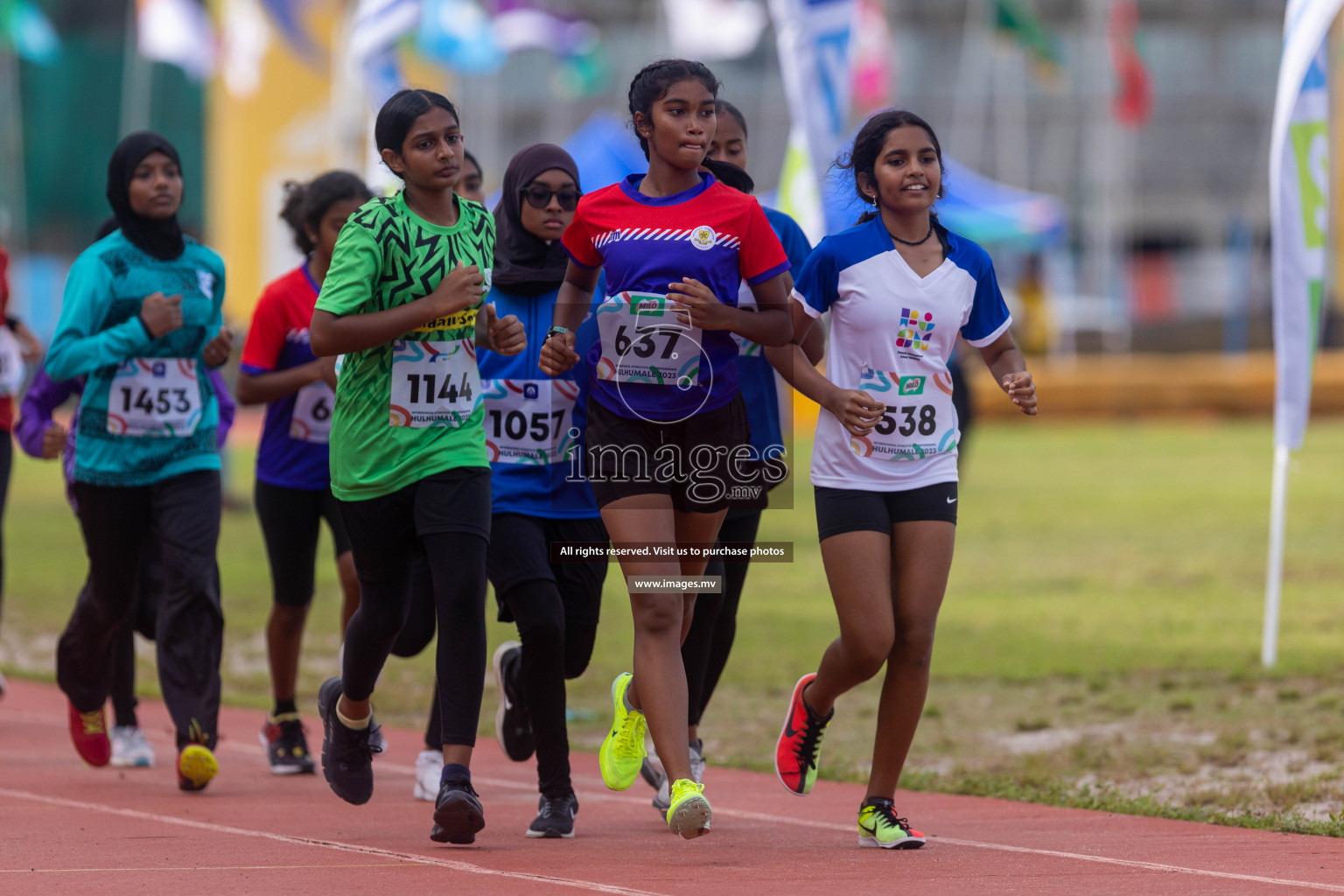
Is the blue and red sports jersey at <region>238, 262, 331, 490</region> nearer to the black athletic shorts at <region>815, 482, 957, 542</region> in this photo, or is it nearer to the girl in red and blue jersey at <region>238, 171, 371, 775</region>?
the girl in red and blue jersey at <region>238, 171, 371, 775</region>

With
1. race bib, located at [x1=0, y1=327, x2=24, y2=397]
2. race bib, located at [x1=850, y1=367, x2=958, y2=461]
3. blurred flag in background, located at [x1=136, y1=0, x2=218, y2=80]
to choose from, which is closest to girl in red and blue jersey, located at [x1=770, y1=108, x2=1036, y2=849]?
race bib, located at [x1=850, y1=367, x2=958, y2=461]

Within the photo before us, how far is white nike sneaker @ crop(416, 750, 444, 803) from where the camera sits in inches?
263

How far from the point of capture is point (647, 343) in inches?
214

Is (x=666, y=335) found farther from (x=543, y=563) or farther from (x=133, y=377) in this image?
(x=133, y=377)

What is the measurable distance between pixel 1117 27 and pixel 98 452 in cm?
3504

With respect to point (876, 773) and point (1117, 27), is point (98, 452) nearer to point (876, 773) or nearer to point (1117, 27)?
point (876, 773)

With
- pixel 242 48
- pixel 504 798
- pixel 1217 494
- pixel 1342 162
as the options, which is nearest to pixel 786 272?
pixel 504 798

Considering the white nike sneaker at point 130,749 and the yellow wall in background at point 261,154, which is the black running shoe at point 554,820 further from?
the yellow wall in background at point 261,154

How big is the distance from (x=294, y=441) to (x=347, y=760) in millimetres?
1909

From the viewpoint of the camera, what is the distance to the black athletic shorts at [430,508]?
546cm

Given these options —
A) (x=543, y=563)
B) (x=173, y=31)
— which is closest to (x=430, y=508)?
(x=543, y=563)

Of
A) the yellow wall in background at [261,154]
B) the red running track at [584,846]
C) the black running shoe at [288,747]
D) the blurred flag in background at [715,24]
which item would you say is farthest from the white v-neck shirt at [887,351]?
the yellow wall in background at [261,154]

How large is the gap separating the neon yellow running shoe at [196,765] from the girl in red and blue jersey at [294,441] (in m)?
0.67

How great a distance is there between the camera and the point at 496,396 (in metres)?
6.16
